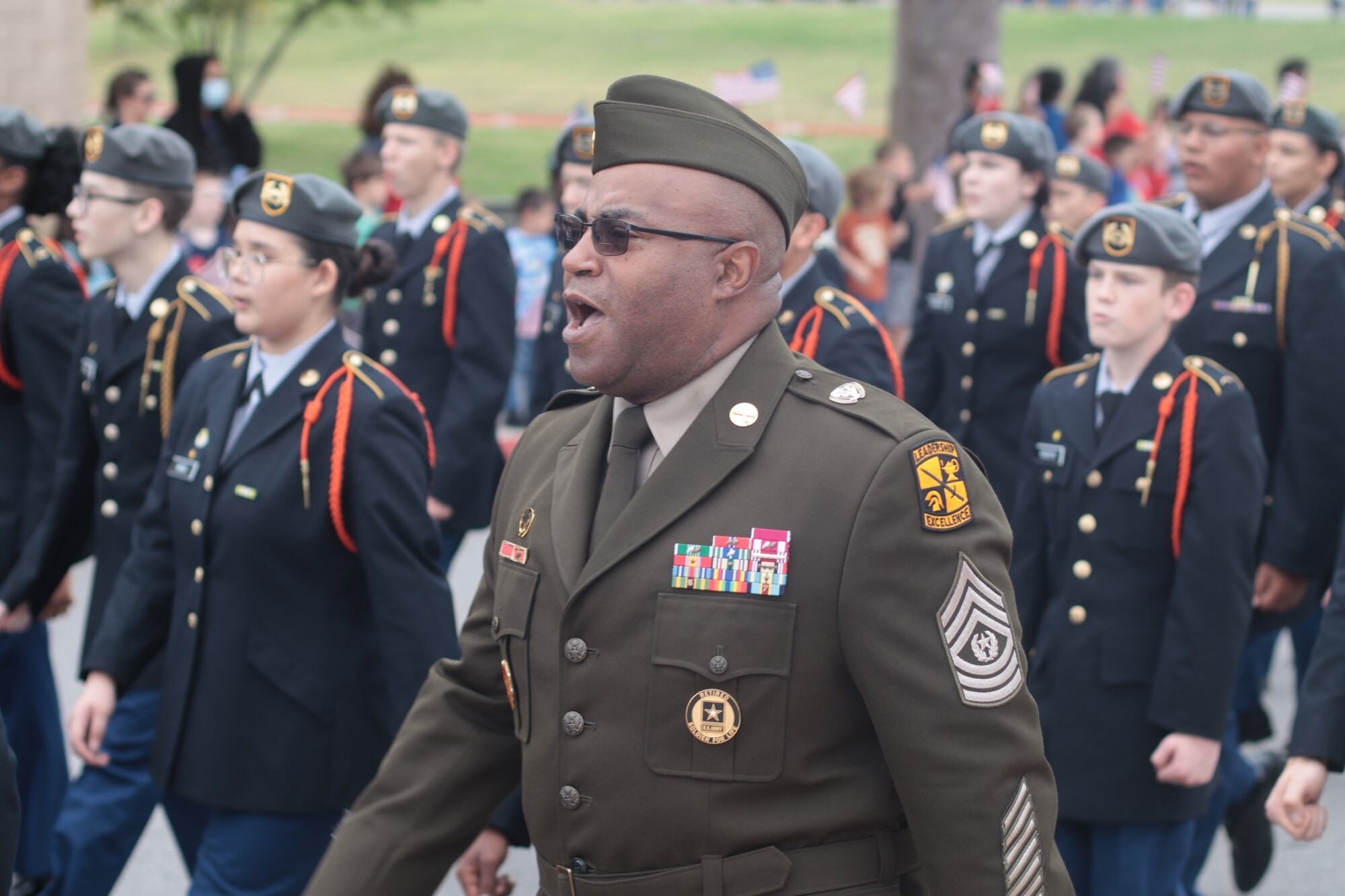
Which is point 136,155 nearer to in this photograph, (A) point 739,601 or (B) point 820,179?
(B) point 820,179

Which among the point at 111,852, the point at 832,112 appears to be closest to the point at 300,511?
the point at 111,852

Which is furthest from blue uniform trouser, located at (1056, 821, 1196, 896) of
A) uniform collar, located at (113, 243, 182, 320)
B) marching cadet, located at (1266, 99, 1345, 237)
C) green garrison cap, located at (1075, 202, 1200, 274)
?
marching cadet, located at (1266, 99, 1345, 237)

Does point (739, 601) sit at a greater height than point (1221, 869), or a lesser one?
greater

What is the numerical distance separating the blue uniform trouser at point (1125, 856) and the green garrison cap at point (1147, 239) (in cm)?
147

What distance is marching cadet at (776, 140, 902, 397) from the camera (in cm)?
535

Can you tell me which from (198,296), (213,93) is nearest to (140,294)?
(198,296)

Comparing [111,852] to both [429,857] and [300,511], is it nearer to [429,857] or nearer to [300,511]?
[300,511]

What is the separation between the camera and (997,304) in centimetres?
695

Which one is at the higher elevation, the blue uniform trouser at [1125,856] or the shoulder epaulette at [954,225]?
the shoulder epaulette at [954,225]

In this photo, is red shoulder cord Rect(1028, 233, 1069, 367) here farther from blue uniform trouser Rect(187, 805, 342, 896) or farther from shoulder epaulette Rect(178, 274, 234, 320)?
blue uniform trouser Rect(187, 805, 342, 896)

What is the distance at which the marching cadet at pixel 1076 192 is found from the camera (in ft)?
26.2

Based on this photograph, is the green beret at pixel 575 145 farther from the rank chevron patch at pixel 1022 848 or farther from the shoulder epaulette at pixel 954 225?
the rank chevron patch at pixel 1022 848

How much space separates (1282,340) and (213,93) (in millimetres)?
9207

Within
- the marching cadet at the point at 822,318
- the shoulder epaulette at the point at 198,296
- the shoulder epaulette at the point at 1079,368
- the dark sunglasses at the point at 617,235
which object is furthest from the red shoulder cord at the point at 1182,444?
the shoulder epaulette at the point at 198,296
